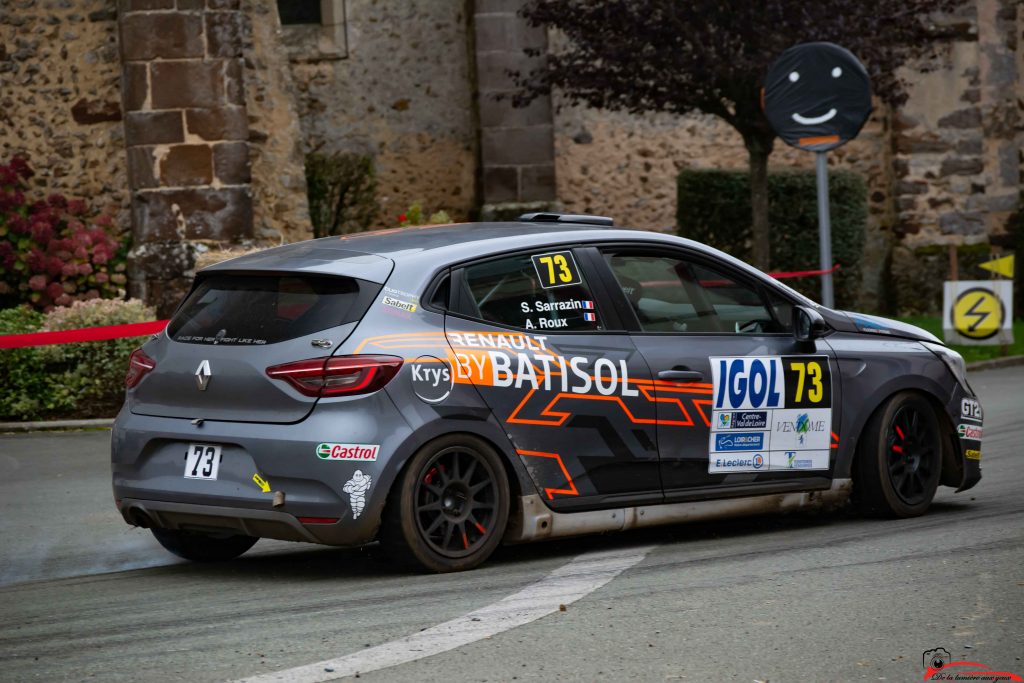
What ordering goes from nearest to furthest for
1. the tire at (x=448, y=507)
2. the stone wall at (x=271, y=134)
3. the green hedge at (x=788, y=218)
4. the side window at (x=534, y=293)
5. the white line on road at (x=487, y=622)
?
the white line on road at (x=487, y=622) < the tire at (x=448, y=507) < the side window at (x=534, y=293) < the stone wall at (x=271, y=134) < the green hedge at (x=788, y=218)

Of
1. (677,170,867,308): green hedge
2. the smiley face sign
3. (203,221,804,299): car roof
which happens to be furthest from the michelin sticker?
(677,170,867,308): green hedge

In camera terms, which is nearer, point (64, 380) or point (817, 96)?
point (64, 380)

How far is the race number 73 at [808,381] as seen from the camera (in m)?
8.02

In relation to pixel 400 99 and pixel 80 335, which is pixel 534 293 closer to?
pixel 80 335

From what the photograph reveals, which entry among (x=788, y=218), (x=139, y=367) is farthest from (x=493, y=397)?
(x=788, y=218)

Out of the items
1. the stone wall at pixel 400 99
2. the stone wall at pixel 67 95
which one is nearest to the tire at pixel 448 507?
the stone wall at pixel 67 95

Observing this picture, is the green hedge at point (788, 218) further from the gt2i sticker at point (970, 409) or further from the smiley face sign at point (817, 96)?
the gt2i sticker at point (970, 409)

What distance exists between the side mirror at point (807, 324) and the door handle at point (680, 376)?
667 millimetres

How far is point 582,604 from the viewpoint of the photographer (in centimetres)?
629

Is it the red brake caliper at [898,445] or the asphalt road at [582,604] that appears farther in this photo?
the red brake caliper at [898,445]

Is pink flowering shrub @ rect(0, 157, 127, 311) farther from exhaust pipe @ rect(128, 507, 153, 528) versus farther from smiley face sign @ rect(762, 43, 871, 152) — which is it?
exhaust pipe @ rect(128, 507, 153, 528)

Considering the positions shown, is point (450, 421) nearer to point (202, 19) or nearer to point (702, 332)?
point (702, 332)

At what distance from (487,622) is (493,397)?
4.21 ft

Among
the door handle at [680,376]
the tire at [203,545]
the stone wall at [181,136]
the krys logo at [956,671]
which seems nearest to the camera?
the krys logo at [956,671]
